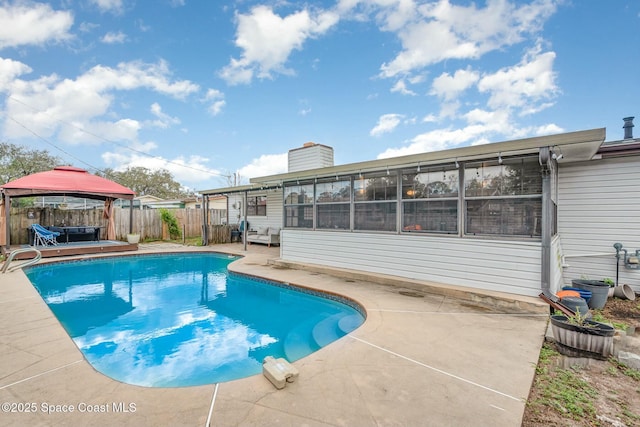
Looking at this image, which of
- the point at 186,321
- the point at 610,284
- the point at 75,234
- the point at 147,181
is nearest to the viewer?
the point at 186,321

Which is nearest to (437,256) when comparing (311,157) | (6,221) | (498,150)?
(498,150)

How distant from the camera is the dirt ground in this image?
7.08ft

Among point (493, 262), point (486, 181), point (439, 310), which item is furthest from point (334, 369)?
point (486, 181)

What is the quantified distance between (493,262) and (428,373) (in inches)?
127

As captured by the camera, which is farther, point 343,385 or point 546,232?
point 546,232

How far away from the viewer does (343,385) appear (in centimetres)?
251

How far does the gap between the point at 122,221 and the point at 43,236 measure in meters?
3.19

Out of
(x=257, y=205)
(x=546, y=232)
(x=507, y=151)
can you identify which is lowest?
(x=546, y=232)

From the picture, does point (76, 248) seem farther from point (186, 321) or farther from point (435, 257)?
point (435, 257)

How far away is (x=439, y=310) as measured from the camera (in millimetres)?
4535

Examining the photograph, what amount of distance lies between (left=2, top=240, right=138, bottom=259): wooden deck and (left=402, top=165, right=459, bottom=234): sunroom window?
10981 millimetres

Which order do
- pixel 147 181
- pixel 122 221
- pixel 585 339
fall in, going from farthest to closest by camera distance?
pixel 147 181 → pixel 122 221 → pixel 585 339

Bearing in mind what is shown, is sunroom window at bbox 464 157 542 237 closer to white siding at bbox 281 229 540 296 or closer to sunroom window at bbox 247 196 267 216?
white siding at bbox 281 229 540 296

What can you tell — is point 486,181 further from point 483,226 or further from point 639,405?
point 639,405
